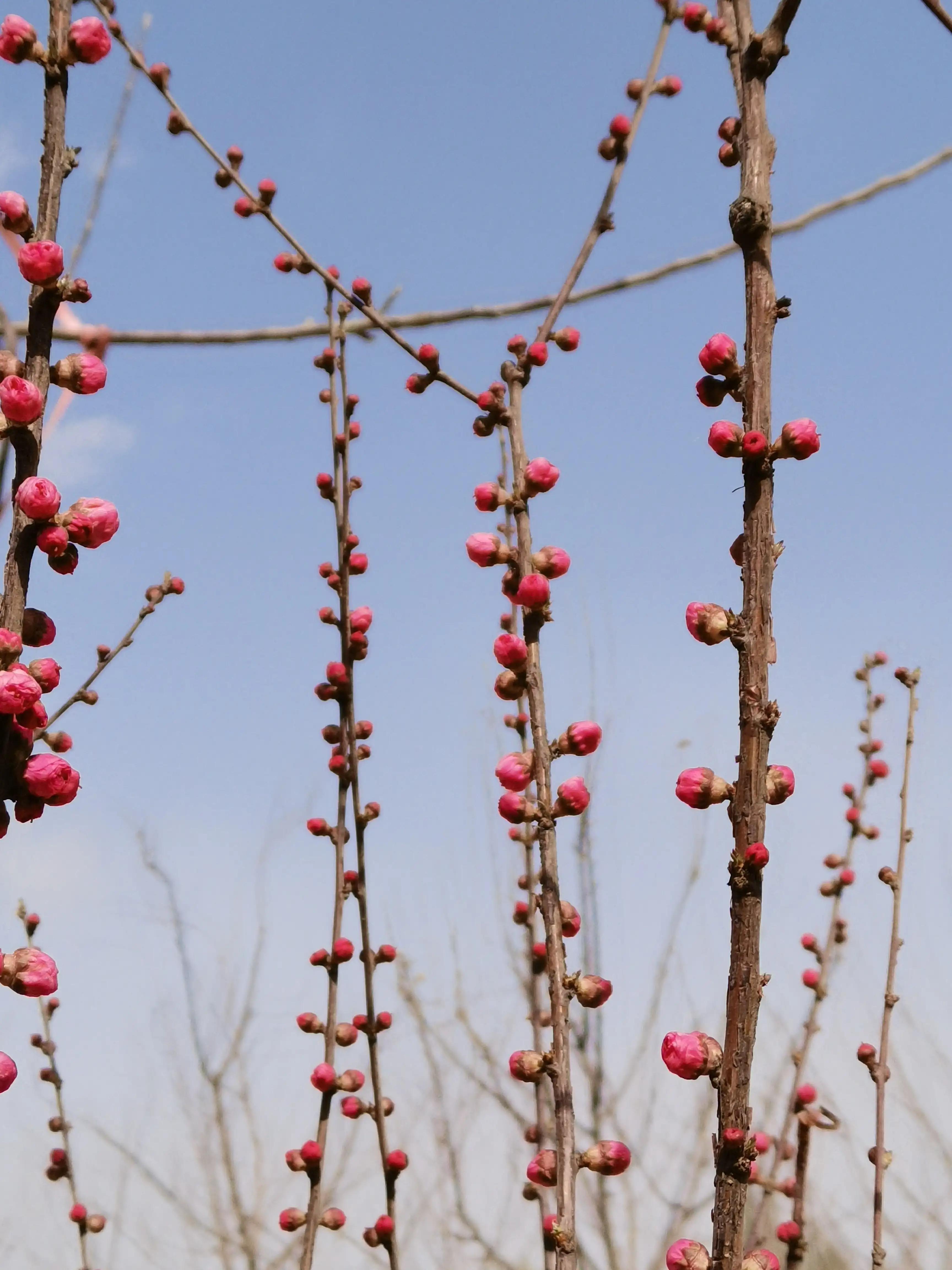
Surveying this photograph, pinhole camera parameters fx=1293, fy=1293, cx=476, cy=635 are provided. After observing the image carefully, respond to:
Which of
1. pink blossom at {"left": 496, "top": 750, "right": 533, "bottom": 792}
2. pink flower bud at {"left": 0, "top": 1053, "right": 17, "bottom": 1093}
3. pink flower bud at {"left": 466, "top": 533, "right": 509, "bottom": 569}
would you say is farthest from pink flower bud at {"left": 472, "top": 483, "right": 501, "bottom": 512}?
pink flower bud at {"left": 0, "top": 1053, "right": 17, "bottom": 1093}

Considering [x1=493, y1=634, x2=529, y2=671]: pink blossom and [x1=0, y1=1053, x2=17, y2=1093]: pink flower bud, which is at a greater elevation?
[x1=493, y1=634, x2=529, y2=671]: pink blossom

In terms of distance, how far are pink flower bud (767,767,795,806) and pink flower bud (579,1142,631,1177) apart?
56cm

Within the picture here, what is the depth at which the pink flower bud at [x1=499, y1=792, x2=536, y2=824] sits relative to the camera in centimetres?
177

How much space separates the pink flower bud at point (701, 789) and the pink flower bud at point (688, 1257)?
1.53 ft

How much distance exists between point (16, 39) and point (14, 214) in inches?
9.1

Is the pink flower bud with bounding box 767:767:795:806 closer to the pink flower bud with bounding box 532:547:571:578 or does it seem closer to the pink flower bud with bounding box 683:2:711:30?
the pink flower bud with bounding box 532:547:571:578

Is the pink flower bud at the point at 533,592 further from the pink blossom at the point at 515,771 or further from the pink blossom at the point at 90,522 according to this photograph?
the pink blossom at the point at 90,522

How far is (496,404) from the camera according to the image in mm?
2006

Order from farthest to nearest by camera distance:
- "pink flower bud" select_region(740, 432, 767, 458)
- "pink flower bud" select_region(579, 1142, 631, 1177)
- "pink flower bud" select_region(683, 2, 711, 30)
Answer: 1. "pink flower bud" select_region(683, 2, 711, 30)
2. "pink flower bud" select_region(579, 1142, 631, 1177)
3. "pink flower bud" select_region(740, 432, 767, 458)

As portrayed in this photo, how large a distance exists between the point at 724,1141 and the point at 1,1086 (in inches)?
28.4

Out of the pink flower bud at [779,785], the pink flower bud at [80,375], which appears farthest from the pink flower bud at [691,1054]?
the pink flower bud at [80,375]

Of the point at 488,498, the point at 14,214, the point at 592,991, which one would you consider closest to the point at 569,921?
the point at 592,991

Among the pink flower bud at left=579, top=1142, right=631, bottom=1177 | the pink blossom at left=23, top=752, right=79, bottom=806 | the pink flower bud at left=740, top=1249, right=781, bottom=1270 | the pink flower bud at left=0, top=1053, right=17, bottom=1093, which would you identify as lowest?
the pink flower bud at left=740, top=1249, right=781, bottom=1270

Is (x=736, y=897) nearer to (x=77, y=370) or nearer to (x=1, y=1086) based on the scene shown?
(x=1, y=1086)
